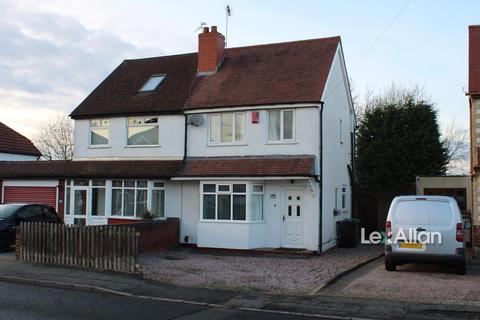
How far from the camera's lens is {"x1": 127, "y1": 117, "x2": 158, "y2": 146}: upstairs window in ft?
70.0

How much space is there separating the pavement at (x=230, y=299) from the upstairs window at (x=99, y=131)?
9.40 meters

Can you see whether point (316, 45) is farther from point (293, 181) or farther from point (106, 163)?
point (106, 163)

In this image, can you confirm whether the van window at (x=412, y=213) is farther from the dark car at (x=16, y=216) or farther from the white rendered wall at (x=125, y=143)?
the dark car at (x=16, y=216)

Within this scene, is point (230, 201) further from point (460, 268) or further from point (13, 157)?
point (13, 157)

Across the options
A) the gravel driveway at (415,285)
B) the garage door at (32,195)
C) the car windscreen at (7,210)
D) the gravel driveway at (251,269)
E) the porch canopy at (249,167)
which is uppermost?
the porch canopy at (249,167)

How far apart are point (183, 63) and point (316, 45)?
6.01 meters

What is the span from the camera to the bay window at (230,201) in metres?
18.6

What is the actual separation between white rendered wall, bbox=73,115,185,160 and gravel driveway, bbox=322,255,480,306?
9419mm

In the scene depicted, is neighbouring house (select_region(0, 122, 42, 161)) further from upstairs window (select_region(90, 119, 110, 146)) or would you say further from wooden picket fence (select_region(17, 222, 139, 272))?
wooden picket fence (select_region(17, 222, 139, 272))

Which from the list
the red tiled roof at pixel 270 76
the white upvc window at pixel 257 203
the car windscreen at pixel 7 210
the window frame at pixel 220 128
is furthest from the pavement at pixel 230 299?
the red tiled roof at pixel 270 76

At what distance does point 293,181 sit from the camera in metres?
18.5

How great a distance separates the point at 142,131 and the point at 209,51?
14.3 feet

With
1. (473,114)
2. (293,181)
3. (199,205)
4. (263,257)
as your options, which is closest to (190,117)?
(199,205)

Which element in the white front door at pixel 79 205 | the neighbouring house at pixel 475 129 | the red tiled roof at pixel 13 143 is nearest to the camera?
the neighbouring house at pixel 475 129
